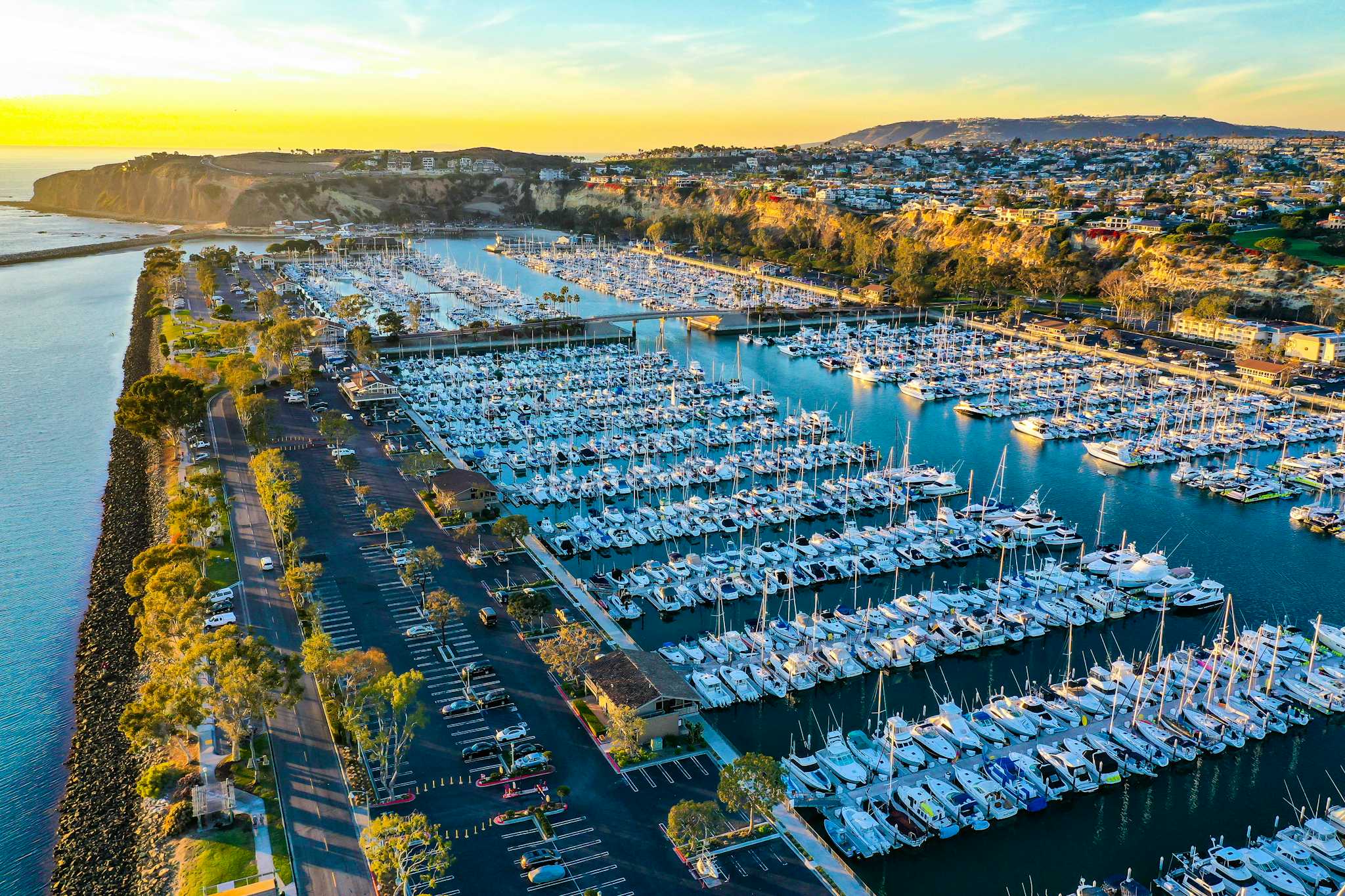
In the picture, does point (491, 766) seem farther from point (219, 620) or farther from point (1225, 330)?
point (1225, 330)

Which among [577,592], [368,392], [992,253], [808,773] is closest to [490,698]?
[577,592]

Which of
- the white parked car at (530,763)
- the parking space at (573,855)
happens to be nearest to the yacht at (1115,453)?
the white parked car at (530,763)

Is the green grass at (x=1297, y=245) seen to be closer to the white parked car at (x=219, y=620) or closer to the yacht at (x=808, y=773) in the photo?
the yacht at (x=808, y=773)

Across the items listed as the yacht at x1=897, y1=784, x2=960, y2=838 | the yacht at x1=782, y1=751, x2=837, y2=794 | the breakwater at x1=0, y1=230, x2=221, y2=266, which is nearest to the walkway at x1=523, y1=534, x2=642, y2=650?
the yacht at x1=782, y1=751, x2=837, y2=794

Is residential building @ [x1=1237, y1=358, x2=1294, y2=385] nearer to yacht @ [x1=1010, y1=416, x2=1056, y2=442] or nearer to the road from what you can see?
yacht @ [x1=1010, y1=416, x2=1056, y2=442]

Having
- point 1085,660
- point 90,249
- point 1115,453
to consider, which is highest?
point 90,249

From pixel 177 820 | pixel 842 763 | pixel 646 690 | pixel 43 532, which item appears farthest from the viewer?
pixel 43 532
